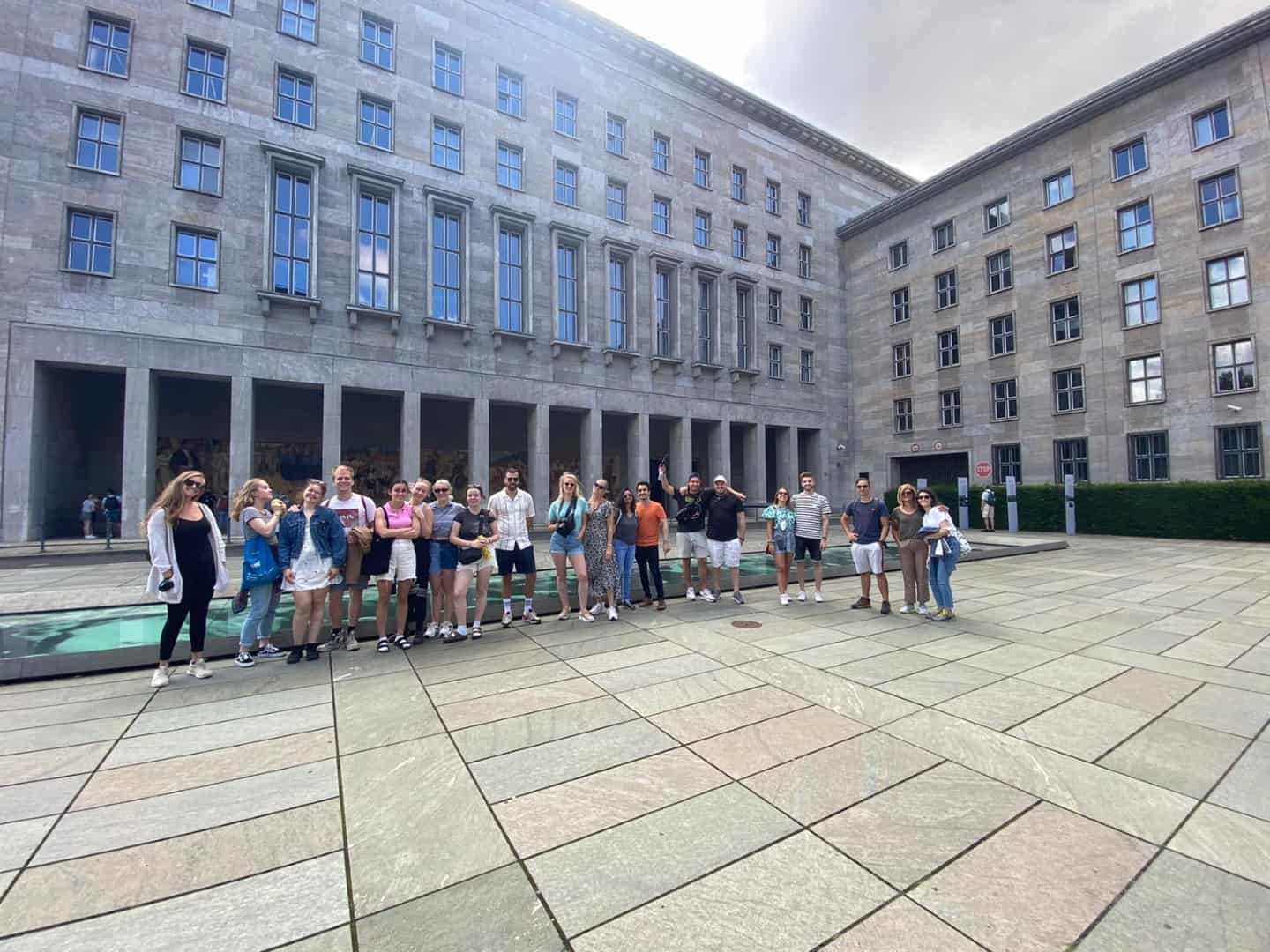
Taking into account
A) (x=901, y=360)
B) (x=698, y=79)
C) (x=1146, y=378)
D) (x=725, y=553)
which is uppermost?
(x=698, y=79)

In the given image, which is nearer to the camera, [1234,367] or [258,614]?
[258,614]

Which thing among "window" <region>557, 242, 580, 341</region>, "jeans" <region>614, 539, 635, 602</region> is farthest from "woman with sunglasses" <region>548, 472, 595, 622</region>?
"window" <region>557, 242, 580, 341</region>

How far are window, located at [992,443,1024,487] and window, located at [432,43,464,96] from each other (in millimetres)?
30319

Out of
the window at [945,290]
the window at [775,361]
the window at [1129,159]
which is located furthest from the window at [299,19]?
the window at [1129,159]

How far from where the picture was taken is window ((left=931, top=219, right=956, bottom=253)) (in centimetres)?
3139

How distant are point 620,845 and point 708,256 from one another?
31.0 metres

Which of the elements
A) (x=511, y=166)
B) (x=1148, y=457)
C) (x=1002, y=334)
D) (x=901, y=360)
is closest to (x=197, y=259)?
(x=511, y=166)

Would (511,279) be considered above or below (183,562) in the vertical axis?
above

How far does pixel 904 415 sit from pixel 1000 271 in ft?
28.5

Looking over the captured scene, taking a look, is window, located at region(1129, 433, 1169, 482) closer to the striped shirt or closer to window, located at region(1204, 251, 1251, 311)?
window, located at region(1204, 251, 1251, 311)

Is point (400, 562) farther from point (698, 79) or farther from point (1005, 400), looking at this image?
point (698, 79)

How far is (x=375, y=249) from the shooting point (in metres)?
21.9

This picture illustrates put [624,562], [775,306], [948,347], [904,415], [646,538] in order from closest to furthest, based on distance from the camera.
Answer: [624,562]
[646,538]
[948,347]
[904,415]
[775,306]

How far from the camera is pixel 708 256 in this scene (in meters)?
30.3
